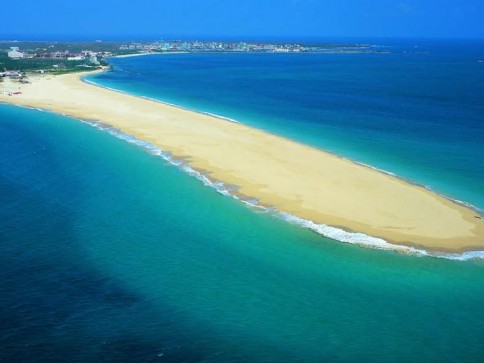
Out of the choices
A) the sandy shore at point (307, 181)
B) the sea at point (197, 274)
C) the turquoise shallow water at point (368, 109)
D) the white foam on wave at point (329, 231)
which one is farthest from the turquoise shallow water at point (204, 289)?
the turquoise shallow water at point (368, 109)

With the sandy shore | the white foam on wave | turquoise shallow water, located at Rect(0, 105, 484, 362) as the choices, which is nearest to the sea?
turquoise shallow water, located at Rect(0, 105, 484, 362)

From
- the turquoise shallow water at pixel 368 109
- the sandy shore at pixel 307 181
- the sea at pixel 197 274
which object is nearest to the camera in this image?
the sea at pixel 197 274

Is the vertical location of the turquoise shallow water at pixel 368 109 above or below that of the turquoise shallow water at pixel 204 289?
above

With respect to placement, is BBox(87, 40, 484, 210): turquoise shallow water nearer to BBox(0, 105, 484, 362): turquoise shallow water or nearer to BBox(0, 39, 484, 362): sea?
BBox(0, 39, 484, 362): sea

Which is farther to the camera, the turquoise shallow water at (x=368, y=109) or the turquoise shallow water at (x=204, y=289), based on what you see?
the turquoise shallow water at (x=368, y=109)

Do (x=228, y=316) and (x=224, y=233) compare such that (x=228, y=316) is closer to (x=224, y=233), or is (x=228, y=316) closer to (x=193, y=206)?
(x=224, y=233)

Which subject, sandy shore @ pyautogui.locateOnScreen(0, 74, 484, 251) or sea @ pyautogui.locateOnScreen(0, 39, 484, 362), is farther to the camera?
sandy shore @ pyautogui.locateOnScreen(0, 74, 484, 251)

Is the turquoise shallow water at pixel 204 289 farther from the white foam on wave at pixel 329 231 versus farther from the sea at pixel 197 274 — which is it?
the white foam on wave at pixel 329 231
